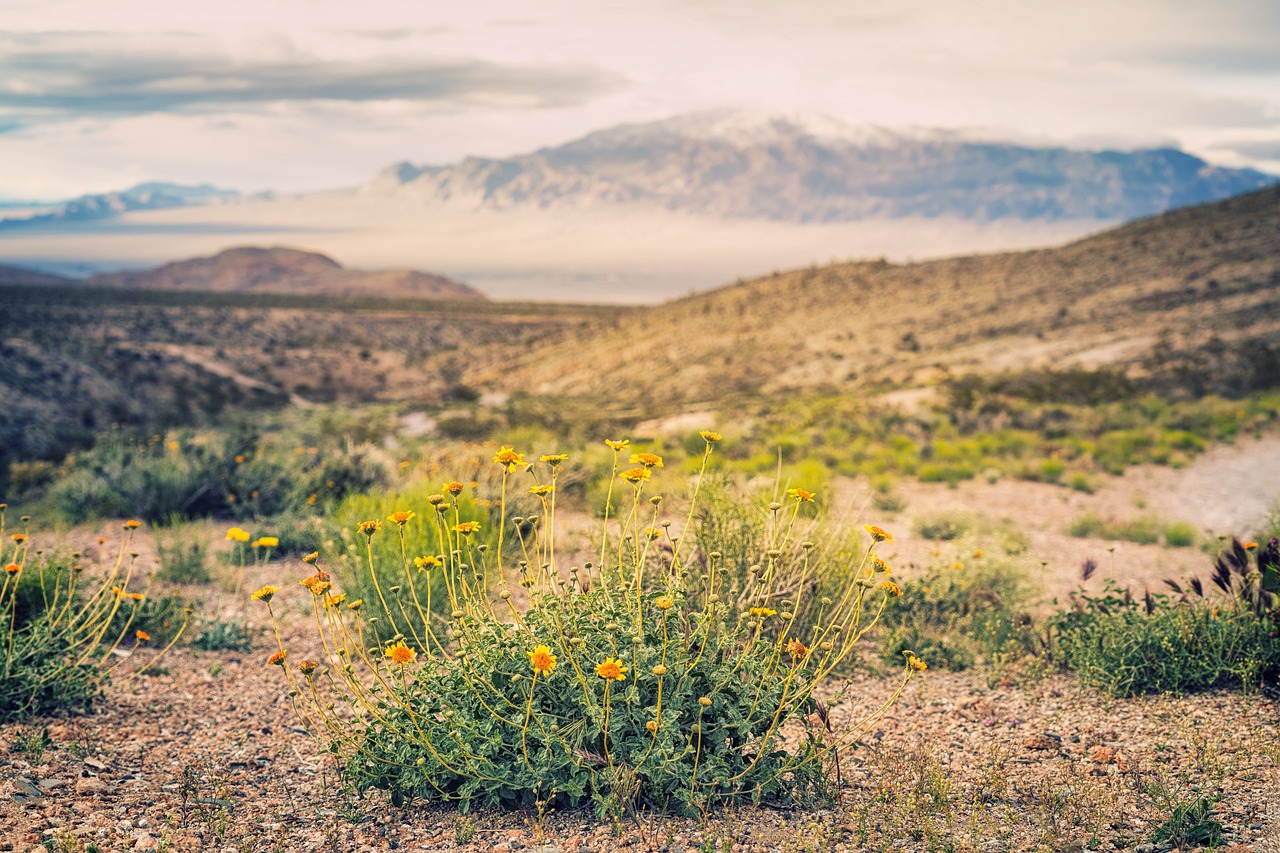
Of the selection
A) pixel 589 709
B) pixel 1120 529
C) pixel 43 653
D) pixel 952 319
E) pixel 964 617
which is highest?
pixel 952 319

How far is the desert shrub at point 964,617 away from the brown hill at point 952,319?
23.7 meters

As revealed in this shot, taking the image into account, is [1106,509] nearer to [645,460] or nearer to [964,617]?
[964,617]

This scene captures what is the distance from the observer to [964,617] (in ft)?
20.8

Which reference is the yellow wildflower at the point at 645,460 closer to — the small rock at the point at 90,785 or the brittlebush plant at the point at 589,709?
the brittlebush plant at the point at 589,709

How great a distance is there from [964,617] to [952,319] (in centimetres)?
3933

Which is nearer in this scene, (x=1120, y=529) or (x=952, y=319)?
(x=1120, y=529)

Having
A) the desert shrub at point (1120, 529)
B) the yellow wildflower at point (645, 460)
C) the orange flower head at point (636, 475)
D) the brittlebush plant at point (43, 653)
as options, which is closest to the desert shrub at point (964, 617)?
the yellow wildflower at point (645, 460)

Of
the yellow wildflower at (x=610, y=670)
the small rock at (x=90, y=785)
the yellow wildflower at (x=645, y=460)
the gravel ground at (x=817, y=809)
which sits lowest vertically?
the gravel ground at (x=817, y=809)

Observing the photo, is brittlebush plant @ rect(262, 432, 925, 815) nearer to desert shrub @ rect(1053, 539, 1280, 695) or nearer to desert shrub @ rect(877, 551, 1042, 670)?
desert shrub @ rect(877, 551, 1042, 670)

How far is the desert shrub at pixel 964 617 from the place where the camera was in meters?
5.58

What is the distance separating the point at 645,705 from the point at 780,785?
0.77m

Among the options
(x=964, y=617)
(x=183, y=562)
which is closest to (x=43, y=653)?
(x=183, y=562)

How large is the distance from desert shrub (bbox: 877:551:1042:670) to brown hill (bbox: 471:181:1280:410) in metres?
23.7

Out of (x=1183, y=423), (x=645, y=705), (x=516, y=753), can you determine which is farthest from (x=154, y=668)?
(x=1183, y=423)
